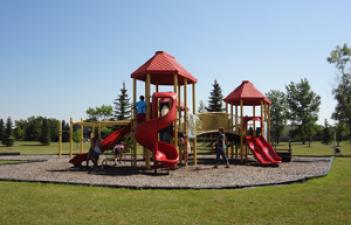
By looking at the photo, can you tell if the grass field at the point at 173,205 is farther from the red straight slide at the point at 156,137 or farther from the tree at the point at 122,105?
the tree at the point at 122,105

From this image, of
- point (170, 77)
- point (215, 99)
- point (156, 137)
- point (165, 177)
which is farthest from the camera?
point (215, 99)

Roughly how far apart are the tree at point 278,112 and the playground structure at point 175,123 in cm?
5207

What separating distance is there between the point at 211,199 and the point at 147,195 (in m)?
1.56

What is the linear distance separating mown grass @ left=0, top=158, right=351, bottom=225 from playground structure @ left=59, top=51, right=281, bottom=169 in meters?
4.70

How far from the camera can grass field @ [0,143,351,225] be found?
20.0 feet

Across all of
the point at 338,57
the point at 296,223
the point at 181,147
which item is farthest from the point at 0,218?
the point at 338,57

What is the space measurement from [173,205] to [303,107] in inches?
2604

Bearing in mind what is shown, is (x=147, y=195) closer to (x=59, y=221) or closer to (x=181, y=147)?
(x=59, y=221)

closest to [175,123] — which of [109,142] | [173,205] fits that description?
[109,142]

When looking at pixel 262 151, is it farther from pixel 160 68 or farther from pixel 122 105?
pixel 122 105

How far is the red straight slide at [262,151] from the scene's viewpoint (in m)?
17.3

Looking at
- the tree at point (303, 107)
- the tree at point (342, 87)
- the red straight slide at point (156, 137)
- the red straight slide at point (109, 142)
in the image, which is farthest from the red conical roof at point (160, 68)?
the tree at point (303, 107)

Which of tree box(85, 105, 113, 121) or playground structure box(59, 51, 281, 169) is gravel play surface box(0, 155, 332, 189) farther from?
tree box(85, 105, 113, 121)

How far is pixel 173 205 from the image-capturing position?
7223mm
